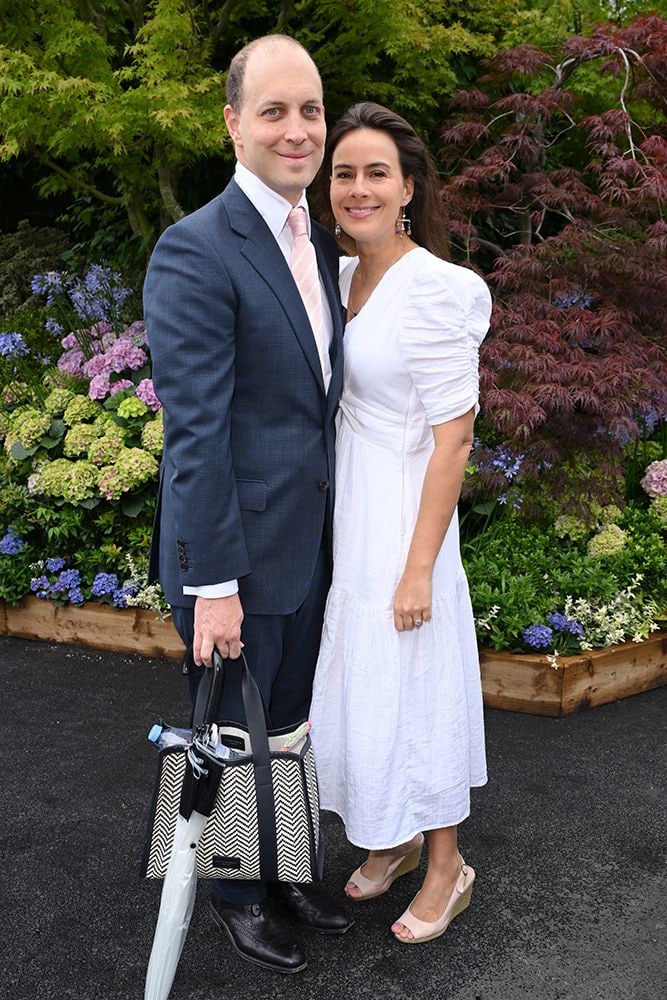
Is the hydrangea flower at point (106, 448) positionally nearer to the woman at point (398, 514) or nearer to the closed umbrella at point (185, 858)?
the woman at point (398, 514)

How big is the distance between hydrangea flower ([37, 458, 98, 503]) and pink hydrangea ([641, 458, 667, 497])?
2.53 meters

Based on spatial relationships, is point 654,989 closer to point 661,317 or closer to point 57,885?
point 57,885

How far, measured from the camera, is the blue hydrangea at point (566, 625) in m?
3.38

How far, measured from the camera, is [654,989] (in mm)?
2080

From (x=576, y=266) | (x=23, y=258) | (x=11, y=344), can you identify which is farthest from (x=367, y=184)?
(x=23, y=258)

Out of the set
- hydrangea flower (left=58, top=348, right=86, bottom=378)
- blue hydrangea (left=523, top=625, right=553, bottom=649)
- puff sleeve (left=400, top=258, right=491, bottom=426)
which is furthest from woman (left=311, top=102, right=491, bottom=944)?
hydrangea flower (left=58, top=348, right=86, bottom=378)

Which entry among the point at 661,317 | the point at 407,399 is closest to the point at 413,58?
the point at 661,317

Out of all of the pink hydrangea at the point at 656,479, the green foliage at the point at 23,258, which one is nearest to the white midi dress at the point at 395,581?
the pink hydrangea at the point at 656,479

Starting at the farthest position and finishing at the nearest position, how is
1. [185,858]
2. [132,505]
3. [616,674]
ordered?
1. [132,505]
2. [616,674]
3. [185,858]

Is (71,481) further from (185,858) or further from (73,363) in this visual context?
(185,858)

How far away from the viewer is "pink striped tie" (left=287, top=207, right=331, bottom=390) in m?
1.96

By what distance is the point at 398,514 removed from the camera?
2.05m

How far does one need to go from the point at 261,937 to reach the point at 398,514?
106cm

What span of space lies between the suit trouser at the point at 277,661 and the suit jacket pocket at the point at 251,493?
25 cm
